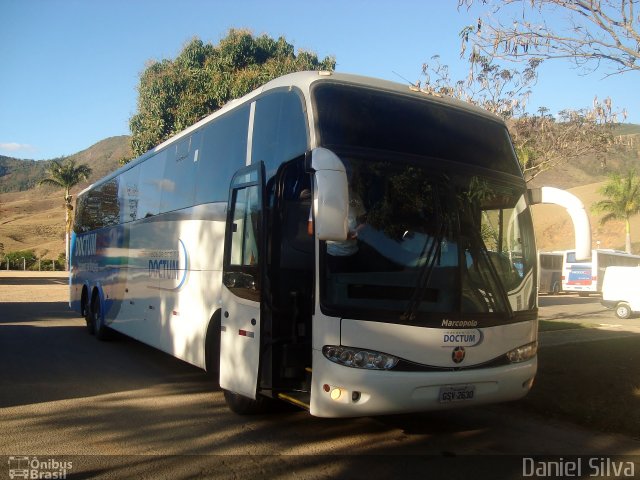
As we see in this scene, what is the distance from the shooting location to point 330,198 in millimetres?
4680

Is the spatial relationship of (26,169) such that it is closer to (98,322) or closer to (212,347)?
(98,322)

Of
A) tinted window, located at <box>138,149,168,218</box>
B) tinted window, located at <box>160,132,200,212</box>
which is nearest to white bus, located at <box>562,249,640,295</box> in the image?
tinted window, located at <box>138,149,168,218</box>

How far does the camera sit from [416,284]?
5.33m

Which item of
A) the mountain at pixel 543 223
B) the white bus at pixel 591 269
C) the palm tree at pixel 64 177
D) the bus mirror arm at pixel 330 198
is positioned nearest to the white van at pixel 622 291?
the white bus at pixel 591 269

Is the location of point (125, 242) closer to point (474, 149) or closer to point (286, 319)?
point (286, 319)

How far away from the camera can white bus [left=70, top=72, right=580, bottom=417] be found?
516cm

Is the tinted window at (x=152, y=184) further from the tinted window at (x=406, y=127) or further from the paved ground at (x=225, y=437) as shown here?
the tinted window at (x=406, y=127)

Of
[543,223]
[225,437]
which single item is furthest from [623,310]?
[543,223]

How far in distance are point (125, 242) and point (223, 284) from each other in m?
5.22

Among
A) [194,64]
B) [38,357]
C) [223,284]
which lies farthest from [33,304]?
[223,284]

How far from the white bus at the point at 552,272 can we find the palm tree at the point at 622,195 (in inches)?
337

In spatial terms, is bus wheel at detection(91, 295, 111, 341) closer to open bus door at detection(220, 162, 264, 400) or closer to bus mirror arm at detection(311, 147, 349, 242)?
open bus door at detection(220, 162, 264, 400)

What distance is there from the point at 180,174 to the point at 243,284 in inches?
134

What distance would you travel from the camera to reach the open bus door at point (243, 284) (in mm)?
5992
